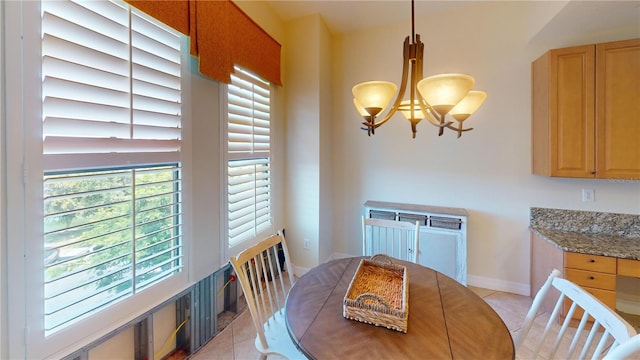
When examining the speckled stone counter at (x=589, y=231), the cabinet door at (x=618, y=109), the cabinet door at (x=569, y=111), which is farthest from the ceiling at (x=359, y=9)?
the speckled stone counter at (x=589, y=231)

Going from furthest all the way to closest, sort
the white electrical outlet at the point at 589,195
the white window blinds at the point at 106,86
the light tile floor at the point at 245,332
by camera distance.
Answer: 1. the white electrical outlet at the point at 589,195
2. the light tile floor at the point at 245,332
3. the white window blinds at the point at 106,86

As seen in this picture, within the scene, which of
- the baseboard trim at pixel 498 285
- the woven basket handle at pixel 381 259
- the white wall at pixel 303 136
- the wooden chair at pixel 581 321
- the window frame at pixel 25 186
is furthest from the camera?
the white wall at pixel 303 136

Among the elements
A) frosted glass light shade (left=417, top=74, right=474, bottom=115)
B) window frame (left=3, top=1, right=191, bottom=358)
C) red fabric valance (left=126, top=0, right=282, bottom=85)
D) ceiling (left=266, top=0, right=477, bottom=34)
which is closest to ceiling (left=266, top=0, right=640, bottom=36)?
ceiling (left=266, top=0, right=477, bottom=34)

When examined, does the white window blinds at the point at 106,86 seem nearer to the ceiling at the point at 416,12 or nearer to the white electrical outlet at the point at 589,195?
the ceiling at the point at 416,12

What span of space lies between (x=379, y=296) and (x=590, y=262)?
200 centimetres

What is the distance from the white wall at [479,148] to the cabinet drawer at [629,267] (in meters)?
0.63

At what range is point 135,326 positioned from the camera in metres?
1.55

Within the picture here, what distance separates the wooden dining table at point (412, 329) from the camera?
927 mm

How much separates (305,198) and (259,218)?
1.93 feet

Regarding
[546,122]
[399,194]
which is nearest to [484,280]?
[399,194]

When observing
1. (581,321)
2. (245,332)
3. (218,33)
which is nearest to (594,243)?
(581,321)

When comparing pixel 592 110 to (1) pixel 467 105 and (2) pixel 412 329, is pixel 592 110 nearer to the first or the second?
(1) pixel 467 105

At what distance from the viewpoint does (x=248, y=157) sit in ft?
7.79

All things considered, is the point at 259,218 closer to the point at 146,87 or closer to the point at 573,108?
the point at 146,87
